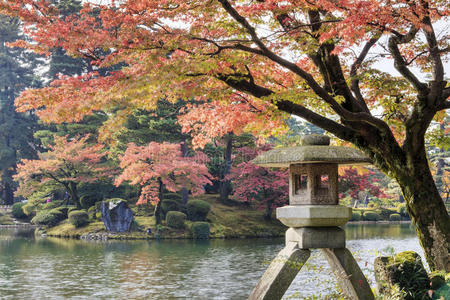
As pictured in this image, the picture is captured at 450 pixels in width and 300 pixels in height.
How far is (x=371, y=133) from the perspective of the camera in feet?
23.8

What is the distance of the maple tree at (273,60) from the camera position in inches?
236

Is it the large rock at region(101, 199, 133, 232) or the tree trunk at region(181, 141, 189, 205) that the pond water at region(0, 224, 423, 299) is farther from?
the tree trunk at region(181, 141, 189, 205)

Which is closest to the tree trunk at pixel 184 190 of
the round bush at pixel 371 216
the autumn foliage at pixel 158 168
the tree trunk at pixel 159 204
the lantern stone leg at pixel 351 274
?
the tree trunk at pixel 159 204

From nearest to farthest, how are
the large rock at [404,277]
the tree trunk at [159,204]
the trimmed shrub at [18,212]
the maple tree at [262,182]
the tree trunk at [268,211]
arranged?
the large rock at [404,277]
the tree trunk at [159,204]
the maple tree at [262,182]
the tree trunk at [268,211]
the trimmed shrub at [18,212]

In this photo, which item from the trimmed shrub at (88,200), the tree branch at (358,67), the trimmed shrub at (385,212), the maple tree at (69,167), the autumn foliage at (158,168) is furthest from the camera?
the trimmed shrub at (385,212)

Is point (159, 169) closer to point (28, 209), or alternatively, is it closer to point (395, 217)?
point (28, 209)

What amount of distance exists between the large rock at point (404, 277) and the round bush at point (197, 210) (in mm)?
17093

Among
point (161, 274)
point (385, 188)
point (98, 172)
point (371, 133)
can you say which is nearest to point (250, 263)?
point (161, 274)

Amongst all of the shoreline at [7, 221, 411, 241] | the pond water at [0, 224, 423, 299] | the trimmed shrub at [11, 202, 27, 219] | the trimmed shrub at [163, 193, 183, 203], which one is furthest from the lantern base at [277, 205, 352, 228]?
the trimmed shrub at [11, 202, 27, 219]

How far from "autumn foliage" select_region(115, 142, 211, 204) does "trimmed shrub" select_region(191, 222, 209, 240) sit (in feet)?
5.48

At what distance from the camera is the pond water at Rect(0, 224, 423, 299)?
9836 mm

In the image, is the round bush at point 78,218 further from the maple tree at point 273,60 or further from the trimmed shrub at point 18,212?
the maple tree at point 273,60

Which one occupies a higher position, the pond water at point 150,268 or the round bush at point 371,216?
the round bush at point 371,216

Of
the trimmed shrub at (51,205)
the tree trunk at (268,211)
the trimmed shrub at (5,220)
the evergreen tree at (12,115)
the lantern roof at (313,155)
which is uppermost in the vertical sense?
the evergreen tree at (12,115)
